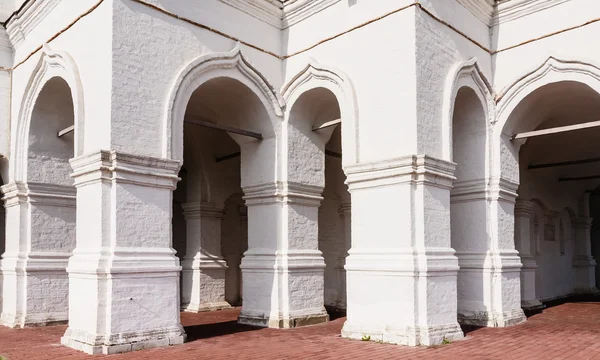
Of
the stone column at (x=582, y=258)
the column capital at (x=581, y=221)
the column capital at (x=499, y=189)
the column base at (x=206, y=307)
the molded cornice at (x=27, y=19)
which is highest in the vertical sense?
the molded cornice at (x=27, y=19)

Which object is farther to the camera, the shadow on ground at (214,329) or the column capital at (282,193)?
the column capital at (282,193)

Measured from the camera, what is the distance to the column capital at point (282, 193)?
10.5 metres

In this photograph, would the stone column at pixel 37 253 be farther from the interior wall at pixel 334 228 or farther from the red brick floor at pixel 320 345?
the interior wall at pixel 334 228

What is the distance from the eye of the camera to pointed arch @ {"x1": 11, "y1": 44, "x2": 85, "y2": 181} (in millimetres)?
9000

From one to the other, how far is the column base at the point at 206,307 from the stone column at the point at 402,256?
4.97m

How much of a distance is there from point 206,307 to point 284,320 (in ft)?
12.0

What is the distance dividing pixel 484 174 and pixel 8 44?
9.35m

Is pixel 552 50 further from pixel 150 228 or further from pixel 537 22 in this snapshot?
pixel 150 228

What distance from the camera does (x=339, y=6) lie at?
33.6ft

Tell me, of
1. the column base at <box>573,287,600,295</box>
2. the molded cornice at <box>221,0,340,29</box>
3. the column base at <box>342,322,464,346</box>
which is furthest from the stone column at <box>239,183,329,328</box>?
the column base at <box>573,287,600,295</box>

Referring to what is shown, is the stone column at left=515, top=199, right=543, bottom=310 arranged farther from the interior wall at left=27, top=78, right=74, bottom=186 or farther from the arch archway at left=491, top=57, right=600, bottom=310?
the interior wall at left=27, top=78, right=74, bottom=186

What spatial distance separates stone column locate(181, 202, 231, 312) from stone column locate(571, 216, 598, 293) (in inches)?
421

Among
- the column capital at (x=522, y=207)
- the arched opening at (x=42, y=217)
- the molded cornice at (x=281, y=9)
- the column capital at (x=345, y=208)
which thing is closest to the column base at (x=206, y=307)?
the arched opening at (x=42, y=217)

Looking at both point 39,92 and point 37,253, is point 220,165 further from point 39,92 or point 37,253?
point 37,253
